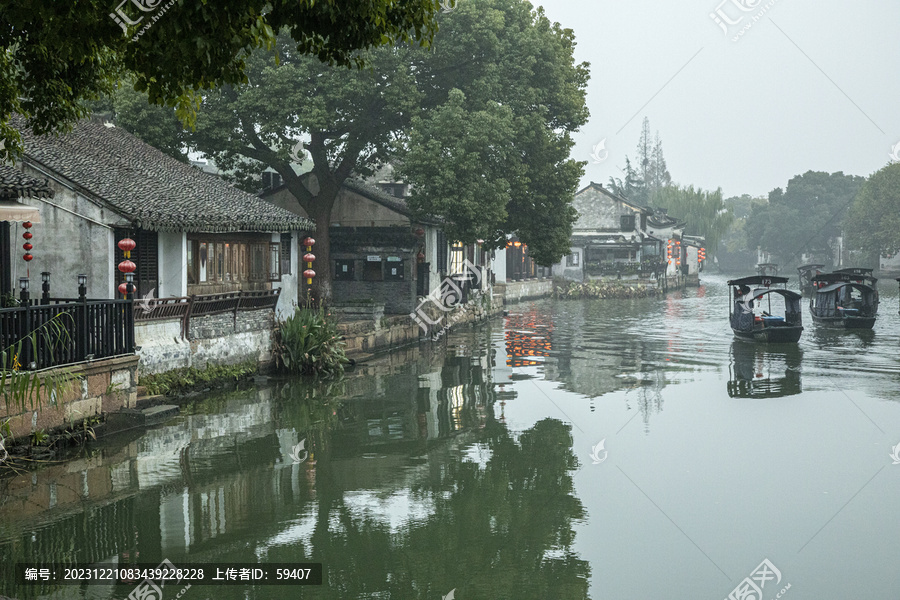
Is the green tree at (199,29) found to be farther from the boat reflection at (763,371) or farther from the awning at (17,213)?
the boat reflection at (763,371)

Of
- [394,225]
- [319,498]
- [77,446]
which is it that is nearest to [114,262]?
[77,446]

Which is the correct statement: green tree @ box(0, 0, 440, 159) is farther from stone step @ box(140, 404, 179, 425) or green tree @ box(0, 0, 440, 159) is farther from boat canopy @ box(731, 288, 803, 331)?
boat canopy @ box(731, 288, 803, 331)

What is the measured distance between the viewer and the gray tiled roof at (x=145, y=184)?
16719 mm

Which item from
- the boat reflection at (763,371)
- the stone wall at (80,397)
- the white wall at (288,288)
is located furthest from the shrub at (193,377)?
the boat reflection at (763,371)

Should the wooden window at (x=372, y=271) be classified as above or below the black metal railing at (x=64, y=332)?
above

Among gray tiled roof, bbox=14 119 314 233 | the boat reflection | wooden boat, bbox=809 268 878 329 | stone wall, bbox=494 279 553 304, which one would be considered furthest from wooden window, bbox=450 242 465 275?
wooden boat, bbox=809 268 878 329

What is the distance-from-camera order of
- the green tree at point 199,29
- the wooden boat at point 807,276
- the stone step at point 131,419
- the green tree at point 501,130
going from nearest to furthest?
the green tree at point 199,29 → the stone step at point 131,419 → the green tree at point 501,130 → the wooden boat at point 807,276

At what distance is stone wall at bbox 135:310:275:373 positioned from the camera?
15977 mm

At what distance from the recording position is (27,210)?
508 inches

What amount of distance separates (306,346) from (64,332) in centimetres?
794

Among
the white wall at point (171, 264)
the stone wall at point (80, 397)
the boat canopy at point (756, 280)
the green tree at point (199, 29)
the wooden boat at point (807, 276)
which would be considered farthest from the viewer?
the wooden boat at point (807, 276)

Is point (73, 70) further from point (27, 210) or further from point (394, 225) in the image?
point (394, 225)

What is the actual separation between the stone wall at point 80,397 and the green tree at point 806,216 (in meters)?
84.1

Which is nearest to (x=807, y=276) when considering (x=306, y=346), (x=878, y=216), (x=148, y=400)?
(x=878, y=216)
